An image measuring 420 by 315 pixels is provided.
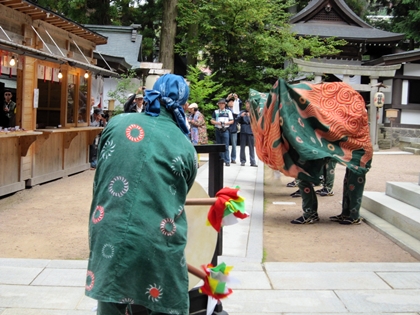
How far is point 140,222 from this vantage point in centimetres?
252

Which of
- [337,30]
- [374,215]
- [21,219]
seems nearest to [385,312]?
[374,215]

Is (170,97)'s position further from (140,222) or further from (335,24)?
(335,24)

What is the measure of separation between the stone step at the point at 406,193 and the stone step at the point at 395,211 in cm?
7

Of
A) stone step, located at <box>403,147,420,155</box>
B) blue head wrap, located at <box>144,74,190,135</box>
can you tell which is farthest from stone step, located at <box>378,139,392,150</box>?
→ blue head wrap, located at <box>144,74,190,135</box>

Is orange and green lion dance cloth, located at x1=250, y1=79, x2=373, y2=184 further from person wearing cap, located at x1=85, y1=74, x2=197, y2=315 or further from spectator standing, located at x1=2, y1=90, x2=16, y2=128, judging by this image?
spectator standing, located at x1=2, y1=90, x2=16, y2=128

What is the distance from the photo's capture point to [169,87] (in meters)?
2.86

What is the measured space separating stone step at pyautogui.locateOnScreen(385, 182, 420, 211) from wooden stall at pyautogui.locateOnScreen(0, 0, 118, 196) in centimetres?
648

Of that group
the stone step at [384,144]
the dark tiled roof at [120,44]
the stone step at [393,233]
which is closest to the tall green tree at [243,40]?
the dark tiled roof at [120,44]

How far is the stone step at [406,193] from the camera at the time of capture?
7.96 metres

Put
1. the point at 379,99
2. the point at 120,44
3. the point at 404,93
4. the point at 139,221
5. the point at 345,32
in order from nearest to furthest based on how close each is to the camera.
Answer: the point at 139,221 → the point at 379,99 → the point at 120,44 → the point at 404,93 → the point at 345,32

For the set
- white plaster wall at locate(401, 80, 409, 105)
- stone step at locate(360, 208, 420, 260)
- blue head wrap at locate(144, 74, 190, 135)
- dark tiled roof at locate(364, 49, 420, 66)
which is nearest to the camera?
blue head wrap at locate(144, 74, 190, 135)

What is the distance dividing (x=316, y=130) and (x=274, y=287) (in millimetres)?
3293

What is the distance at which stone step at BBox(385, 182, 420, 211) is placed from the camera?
313 inches

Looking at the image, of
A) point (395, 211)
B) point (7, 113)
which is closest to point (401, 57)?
point (395, 211)
